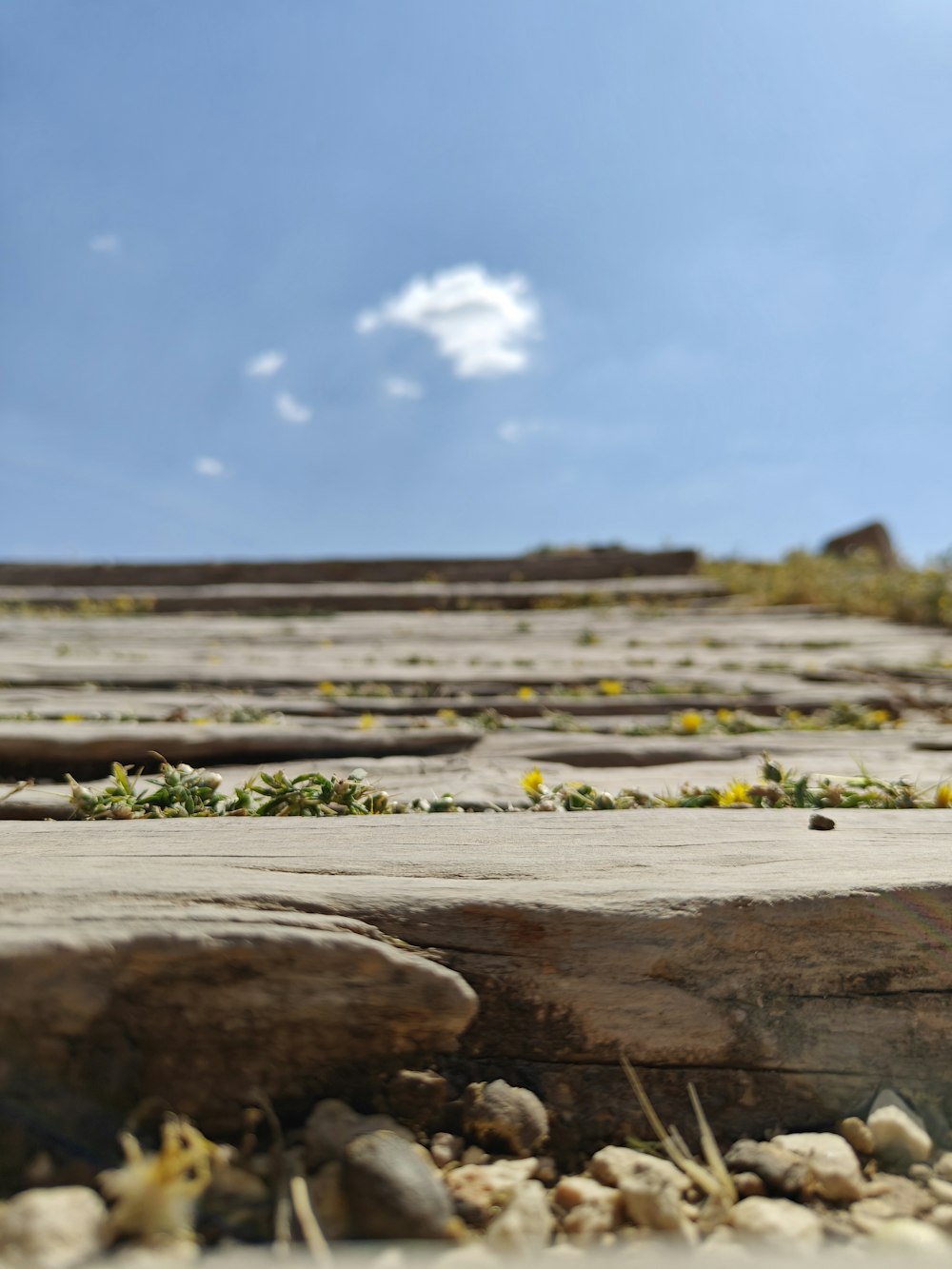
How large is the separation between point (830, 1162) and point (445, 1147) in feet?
1.59

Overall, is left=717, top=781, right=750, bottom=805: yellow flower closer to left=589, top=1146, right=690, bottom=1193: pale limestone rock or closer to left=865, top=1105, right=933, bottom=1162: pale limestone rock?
left=865, top=1105, right=933, bottom=1162: pale limestone rock

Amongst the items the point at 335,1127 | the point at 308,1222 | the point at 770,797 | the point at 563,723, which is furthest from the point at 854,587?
the point at 308,1222

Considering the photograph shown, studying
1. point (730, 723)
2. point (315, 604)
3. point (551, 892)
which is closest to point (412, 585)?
point (315, 604)

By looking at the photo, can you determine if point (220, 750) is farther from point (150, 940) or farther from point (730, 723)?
point (730, 723)

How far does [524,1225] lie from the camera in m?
0.84

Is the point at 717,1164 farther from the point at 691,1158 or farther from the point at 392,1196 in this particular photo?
the point at 392,1196

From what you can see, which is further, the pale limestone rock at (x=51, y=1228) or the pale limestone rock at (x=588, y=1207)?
the pale limestone rock at (x=588, y=1207)

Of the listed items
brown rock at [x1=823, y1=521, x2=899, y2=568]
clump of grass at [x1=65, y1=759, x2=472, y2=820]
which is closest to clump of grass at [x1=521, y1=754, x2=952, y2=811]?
clump of grass at [x1=65, y1=759, x2=472, y2=820]

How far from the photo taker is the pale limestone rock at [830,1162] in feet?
3.03

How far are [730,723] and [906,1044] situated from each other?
2.10m

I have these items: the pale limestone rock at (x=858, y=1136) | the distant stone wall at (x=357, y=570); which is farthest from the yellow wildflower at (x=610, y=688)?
the distant stone wall at (x=357, y=570)

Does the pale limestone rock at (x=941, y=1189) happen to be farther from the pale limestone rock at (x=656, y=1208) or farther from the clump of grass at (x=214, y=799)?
the clump of grass at (x=214, y=799)

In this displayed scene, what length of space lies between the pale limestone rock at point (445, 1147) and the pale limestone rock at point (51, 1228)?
38 cm

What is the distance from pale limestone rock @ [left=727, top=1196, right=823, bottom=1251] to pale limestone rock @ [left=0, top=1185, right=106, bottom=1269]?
0.69m
